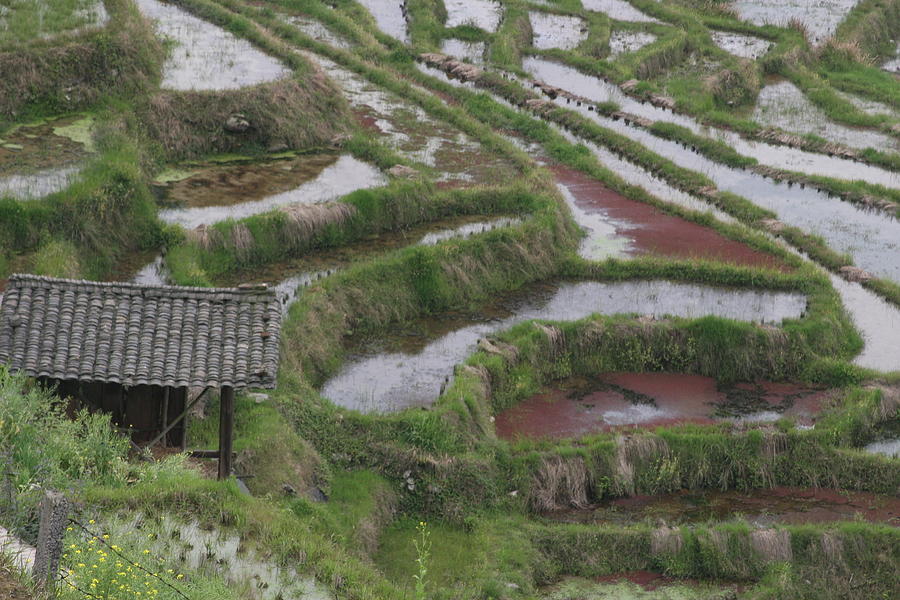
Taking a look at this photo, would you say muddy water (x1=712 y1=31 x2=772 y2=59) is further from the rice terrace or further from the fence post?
the fence post

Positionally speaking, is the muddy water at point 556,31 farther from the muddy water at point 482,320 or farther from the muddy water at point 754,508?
the muddy water at point 754,508

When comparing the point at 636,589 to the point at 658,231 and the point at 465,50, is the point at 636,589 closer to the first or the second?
the point at 658,231

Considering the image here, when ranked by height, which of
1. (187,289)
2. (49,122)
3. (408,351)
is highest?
(187,289)

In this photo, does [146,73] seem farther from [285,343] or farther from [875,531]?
[875,531]

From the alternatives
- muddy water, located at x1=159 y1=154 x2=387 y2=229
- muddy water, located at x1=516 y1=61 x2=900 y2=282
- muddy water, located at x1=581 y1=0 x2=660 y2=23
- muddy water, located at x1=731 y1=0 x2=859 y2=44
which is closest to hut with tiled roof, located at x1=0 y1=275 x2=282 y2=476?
muddy water, located at x1=159 y1=154 x2=387 y2=229

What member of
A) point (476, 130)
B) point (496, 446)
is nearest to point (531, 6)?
point (476, 130)

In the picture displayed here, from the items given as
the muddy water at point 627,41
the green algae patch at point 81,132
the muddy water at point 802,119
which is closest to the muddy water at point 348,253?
the green algae patch at point 81,132
